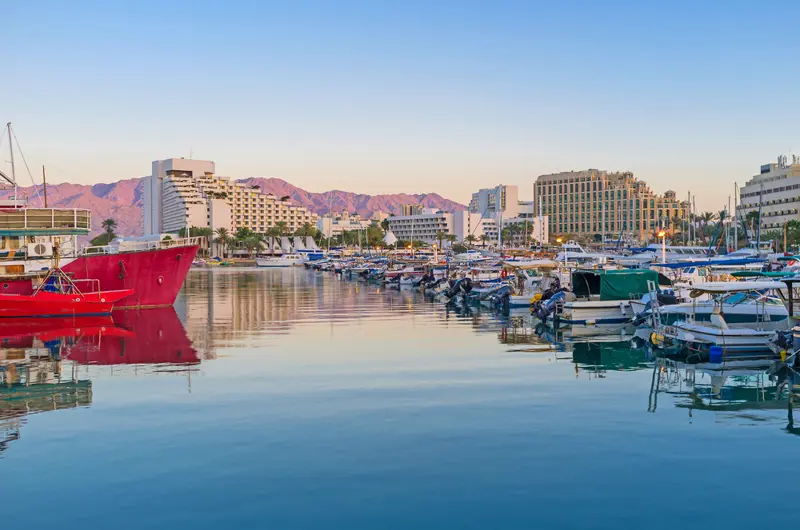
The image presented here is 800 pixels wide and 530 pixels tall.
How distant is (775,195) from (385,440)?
165 m

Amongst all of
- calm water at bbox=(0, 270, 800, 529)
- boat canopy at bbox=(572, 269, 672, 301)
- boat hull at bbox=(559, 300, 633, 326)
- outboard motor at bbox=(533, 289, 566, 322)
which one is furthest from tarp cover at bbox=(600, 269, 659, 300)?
calm water at bbox=(0, 270, 800, 529)

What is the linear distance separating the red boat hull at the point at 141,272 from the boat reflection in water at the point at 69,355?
11.2 ft

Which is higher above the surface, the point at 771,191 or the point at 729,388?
the point at 771,191

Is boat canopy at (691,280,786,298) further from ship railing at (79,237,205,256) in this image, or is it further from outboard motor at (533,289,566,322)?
ship railing at (79,237,205,256)

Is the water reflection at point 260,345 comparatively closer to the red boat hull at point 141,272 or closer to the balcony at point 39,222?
the red boat hull at point 141,272

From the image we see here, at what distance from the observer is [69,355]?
32406mm

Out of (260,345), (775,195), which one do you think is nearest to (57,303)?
(260,345)

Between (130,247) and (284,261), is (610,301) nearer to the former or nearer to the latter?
(130,247)

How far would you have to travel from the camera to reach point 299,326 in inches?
1758

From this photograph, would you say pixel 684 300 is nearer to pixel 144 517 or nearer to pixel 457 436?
pixel 457 436

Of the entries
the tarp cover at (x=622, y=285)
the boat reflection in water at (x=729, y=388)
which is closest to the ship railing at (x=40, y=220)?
the tarp cover at (x=622, y=285)

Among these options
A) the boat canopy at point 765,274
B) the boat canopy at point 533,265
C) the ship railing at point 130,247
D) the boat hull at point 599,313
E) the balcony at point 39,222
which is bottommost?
the boat hull at point 599,313

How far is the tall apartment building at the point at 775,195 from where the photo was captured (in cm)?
15562

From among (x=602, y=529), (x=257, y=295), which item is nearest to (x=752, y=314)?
(x=602, y=529)
